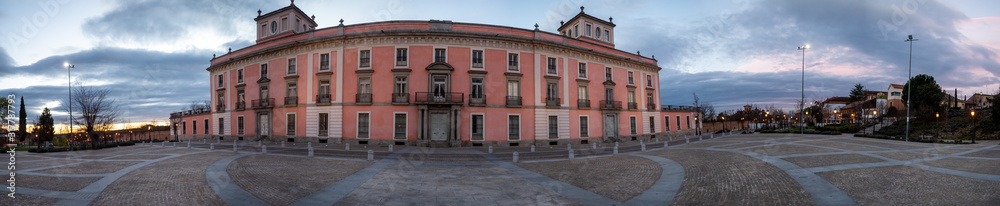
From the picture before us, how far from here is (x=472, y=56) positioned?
87.9 feet

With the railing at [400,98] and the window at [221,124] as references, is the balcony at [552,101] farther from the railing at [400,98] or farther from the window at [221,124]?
the window at [221,124]

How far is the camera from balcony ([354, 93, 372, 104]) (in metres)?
26.5

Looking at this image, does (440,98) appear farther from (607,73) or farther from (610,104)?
(607,73)

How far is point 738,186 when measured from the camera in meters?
9.73

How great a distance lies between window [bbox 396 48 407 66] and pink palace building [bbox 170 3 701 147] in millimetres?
80

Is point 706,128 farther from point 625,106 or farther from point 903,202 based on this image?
point 903,202

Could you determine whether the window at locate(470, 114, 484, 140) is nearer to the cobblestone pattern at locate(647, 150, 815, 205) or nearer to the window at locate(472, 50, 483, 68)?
the window at locate(472, 50, 483, 68)

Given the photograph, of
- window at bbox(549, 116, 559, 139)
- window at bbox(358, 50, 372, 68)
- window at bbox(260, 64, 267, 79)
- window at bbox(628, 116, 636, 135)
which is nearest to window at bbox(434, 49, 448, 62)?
window at bbox(358, 50, 372, 68)

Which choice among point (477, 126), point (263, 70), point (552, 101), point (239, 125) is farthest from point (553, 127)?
point (239, 125)

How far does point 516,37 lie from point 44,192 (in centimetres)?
2347

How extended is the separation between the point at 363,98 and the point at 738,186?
78.8 ft

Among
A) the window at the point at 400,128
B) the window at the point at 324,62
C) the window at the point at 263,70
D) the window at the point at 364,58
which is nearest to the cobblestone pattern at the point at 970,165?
the window at the point at 400,128

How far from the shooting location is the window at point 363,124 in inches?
1050

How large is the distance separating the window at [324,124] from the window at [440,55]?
9.69m
